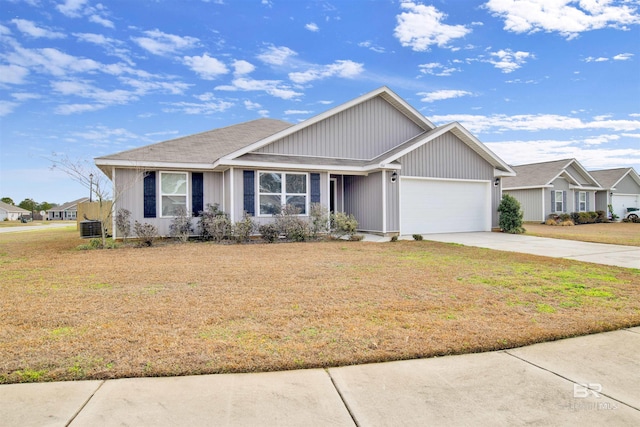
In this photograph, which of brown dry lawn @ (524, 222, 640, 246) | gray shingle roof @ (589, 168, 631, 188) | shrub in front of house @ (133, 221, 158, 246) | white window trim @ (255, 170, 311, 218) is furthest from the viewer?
gray shingle roof @ (589, 168, 631, 188)

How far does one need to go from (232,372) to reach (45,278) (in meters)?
5.66

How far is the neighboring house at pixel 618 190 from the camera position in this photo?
30.0 meters

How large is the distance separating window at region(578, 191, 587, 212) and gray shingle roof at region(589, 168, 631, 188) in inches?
120

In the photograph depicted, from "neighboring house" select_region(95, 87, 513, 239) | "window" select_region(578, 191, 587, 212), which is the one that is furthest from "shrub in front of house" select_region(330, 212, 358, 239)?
"window" select_region(578, 191, 587, 212)

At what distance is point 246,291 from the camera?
5480 millimetres

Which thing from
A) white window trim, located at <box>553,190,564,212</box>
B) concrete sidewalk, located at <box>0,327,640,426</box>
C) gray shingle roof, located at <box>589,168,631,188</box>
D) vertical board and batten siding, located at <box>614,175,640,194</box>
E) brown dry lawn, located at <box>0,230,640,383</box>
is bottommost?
concrete sidewalk, located at <box>0,327,640,426</box>

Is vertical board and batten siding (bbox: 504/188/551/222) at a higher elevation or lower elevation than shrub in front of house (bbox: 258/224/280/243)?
higher

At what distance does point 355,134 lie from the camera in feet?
50.0

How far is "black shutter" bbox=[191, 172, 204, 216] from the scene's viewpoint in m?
13.4

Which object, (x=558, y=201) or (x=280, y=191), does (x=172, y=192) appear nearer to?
(x=280, y=191)

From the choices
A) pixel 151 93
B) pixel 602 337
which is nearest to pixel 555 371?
pixel 602 337

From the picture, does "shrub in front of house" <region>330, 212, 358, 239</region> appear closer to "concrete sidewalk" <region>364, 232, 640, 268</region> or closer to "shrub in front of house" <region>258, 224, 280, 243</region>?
"concrete sidewalk" <region>364, 232, 640, 268</region>

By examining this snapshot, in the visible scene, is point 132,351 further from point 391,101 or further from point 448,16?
point 448,16

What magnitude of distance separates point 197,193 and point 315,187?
455 cm
